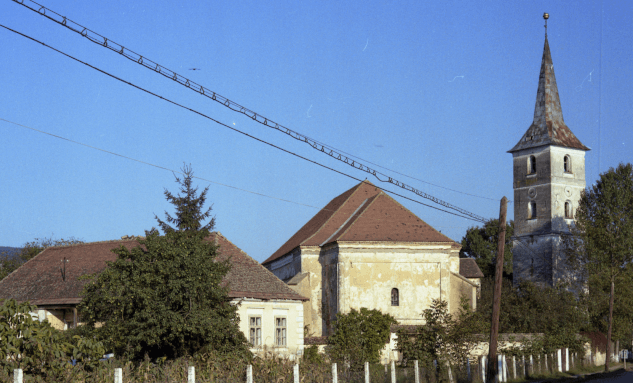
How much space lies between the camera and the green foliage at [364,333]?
34.5 meters

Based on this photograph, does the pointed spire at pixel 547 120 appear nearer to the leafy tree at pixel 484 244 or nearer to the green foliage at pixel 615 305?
the green foliage at pixel 615 305

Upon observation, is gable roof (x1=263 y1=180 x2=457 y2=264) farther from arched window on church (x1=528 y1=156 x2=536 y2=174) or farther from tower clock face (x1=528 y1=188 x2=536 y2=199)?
arched window on church (x1=528 y1=156 x2=536 y2=174)

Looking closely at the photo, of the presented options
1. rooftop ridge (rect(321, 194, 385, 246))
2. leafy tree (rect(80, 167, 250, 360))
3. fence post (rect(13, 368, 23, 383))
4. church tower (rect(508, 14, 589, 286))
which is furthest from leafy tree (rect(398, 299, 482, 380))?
church tower (rect(508, 14, 589, 286))

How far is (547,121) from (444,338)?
161ft

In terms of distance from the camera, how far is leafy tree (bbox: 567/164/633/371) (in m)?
57.6

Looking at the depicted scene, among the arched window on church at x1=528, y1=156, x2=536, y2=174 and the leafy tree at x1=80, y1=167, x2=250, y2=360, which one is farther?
the arched window on church at x1=528, y1=156, x2=536, y2=174

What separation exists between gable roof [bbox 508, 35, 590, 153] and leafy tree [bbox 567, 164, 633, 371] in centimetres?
622

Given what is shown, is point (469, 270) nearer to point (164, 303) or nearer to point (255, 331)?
point (255, 331)

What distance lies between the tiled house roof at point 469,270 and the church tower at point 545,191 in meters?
3.59

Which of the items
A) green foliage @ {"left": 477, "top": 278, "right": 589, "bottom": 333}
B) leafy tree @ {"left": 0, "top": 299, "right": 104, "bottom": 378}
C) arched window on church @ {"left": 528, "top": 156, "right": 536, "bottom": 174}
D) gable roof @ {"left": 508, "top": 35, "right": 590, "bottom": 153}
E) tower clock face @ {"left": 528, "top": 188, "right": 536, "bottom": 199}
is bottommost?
green foliage @ {"left": 477, "top": 278, "right": 589, "bottom": 333}

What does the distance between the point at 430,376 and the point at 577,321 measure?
27527 millimetres

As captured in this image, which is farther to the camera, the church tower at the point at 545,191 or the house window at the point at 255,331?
the church tower at the point at 545,191

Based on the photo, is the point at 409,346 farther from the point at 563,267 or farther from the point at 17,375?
the point at 563,267

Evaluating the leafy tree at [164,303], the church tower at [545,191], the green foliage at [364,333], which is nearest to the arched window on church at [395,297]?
the green foliage at [364,333]
